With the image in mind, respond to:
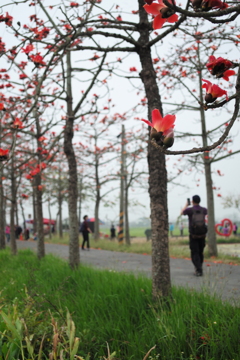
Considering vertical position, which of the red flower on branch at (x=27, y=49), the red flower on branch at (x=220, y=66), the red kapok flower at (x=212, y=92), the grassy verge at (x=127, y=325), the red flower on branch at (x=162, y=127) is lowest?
the grassy verge at (x=127, y=325)

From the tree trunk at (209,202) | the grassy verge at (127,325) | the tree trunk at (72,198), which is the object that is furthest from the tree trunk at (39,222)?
the tree trunk at (209,202)

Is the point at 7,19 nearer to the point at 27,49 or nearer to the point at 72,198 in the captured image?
the point at 27,49

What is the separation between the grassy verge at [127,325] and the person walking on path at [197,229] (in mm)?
→ 2497

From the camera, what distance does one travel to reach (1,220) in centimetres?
1410

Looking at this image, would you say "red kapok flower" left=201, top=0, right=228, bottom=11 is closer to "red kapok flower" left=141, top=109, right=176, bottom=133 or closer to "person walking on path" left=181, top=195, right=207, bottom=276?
"red kapok flower" left=141, top=109, right=176, bottom=133

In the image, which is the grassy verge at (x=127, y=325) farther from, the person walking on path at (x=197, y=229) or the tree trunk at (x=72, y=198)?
the person walking on path at (x=197, y=229)

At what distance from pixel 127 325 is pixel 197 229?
3778 millimetres

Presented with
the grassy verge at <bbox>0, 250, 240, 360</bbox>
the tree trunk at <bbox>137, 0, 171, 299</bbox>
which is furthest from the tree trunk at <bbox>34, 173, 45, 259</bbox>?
the tree trunk at <bbox>137, 0, 171, 299</bbox>

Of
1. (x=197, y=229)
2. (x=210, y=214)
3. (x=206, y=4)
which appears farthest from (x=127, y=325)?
(x=210, y=214)

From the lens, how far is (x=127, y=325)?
335cm

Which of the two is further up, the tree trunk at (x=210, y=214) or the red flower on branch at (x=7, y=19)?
the red flower on branch at (x=7, y=19)

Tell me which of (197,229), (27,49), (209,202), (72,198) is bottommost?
(197,229)

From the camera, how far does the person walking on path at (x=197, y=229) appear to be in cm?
677

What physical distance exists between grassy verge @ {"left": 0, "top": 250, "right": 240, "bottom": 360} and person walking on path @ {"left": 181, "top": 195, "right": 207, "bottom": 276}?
2497 mm
